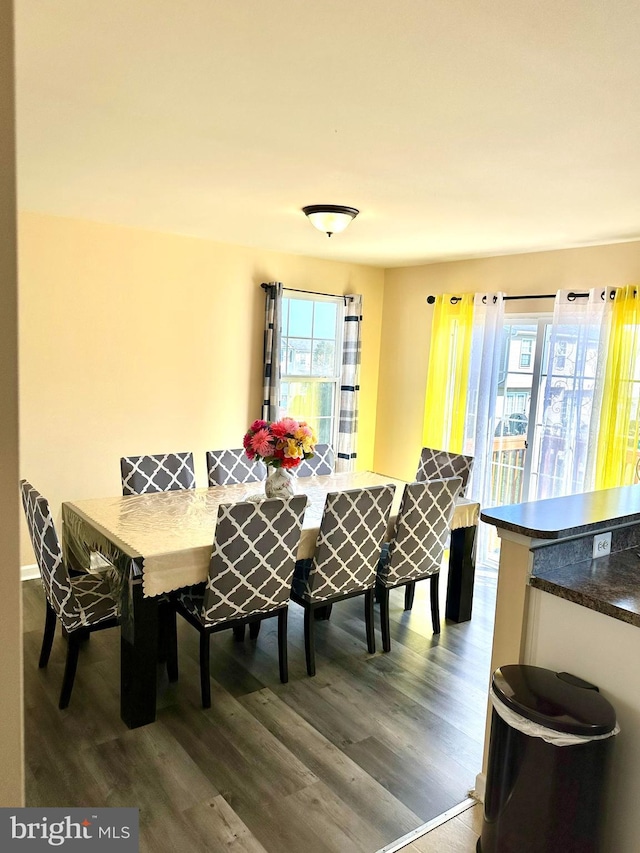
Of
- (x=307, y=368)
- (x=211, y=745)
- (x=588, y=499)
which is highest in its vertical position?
(x=307, y=368)

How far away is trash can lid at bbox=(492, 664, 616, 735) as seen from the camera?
1.73m

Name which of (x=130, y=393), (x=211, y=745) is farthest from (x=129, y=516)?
(x=130, y=393)

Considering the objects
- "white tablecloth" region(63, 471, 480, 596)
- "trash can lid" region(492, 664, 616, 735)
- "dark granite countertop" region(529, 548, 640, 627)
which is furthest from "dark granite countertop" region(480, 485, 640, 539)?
"white tablecloth" region(63, 471, 480, 596)

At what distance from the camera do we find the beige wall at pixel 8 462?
118 centimetres

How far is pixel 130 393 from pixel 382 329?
8.25 feet

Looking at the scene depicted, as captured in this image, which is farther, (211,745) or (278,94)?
(211,745)

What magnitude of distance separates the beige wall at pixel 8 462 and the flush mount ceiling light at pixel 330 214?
7.44 ft

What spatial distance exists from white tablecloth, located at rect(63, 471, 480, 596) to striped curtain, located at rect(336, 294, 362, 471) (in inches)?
55.1

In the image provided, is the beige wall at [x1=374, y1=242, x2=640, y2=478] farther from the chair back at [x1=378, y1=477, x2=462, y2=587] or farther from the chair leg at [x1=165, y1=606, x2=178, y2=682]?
the chair leg at [x1=165, y1=606, x2=178, y2=682]

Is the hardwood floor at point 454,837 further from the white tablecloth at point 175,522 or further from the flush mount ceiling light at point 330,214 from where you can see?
the flush mount ceiling light at point 330,214

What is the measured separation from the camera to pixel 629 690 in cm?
188

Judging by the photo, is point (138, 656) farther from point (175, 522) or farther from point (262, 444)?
point (262, 444)

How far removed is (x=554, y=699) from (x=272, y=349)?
145 inches

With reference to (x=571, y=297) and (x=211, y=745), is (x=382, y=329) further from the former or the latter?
(x=211, y=745)
